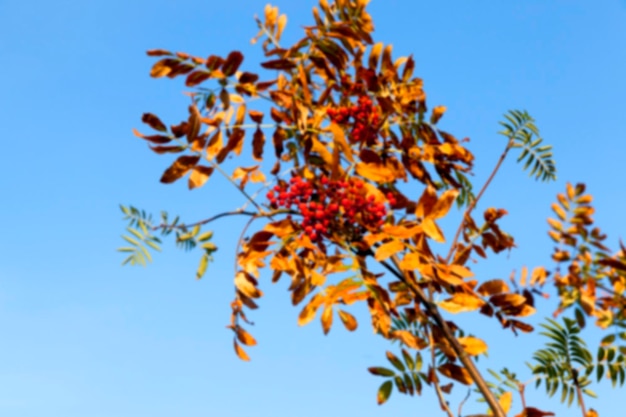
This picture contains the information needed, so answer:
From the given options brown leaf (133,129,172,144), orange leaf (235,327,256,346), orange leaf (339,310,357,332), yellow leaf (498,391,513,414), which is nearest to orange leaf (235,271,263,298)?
orange leaf (235,327,256,346)

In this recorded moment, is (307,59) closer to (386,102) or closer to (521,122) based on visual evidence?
(386,102)

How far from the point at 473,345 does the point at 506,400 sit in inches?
13.3

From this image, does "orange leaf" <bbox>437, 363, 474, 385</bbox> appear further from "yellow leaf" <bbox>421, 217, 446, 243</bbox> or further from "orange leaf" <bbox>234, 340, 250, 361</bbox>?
"orange leaf" <bbox>234, 340, 250, 361</bbox>

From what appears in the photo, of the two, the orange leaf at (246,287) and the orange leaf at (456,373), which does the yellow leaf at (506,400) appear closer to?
the orange leaf at (456,373)

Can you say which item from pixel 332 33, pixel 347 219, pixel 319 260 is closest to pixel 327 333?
pixel 319 260

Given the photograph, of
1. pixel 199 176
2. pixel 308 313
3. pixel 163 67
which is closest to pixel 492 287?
pixel 308 313

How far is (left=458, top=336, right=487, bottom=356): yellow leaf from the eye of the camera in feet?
6.80

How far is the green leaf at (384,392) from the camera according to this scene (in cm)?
236

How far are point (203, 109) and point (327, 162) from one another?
70 cm

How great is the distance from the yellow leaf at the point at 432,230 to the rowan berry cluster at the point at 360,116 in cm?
58

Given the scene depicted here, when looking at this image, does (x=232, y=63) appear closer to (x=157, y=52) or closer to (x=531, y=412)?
(x=157, y=52)

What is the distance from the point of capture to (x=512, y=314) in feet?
7.16

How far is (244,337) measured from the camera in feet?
7.85

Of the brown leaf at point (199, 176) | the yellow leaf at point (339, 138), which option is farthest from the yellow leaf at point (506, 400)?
the brown leaf at point (199, 176)
